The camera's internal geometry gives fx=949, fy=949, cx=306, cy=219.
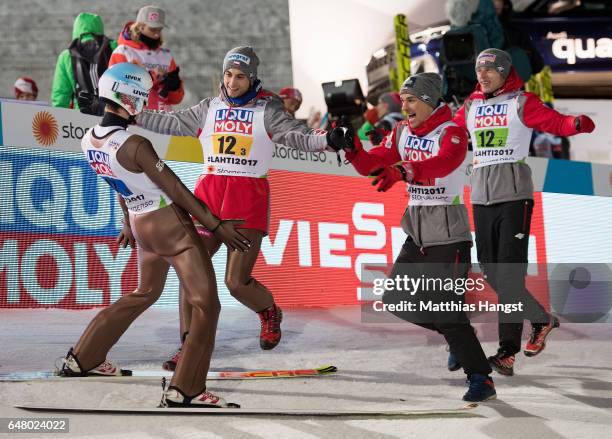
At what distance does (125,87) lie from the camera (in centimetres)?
464

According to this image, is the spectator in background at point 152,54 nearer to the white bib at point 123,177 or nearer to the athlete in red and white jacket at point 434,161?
the athlete in red and white jacket at point 434,161

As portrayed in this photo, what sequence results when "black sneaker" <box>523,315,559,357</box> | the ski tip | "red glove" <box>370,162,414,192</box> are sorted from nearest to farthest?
"red glove" <box>370,162,414,192</box>, the ski tip, "black sneaker" <box>523,315,559,357</box>

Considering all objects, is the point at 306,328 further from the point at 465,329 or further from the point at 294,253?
the point at 465,329

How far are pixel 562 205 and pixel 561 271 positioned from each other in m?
0.66

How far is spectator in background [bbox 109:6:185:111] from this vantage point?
7.88 meters

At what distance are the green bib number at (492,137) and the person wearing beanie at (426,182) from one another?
404 millimetres

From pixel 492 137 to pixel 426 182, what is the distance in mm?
747

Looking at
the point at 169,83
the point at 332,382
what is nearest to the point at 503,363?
the point at 332,382

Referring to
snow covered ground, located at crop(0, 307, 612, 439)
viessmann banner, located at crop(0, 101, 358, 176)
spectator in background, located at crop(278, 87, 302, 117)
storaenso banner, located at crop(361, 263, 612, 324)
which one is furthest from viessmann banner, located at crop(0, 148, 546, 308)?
spectator in background, located at crop(278, 87, 302, 117)

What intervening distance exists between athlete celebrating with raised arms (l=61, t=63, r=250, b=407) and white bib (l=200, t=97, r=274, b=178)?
3.59ft

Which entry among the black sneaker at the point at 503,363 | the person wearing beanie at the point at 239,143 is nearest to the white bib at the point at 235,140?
the person wearing beanie at the point at 239,143

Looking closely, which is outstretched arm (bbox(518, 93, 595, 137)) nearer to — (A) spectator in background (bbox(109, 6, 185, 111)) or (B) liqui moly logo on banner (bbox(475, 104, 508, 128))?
(B) liqui moly logo on banner (bbox(475, 104, 508, 128))

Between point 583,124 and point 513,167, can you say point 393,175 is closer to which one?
point 513,167

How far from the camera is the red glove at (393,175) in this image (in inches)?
203
